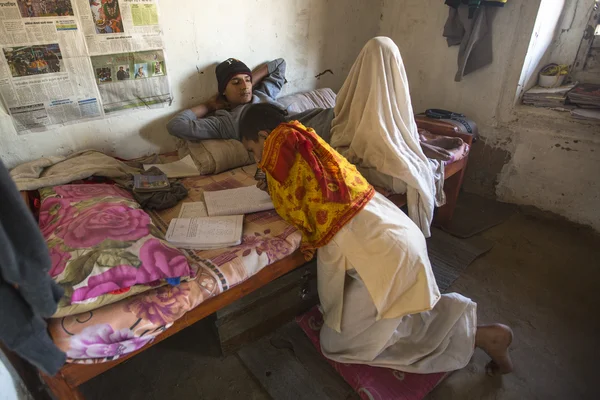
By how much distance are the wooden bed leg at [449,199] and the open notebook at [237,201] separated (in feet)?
4.11

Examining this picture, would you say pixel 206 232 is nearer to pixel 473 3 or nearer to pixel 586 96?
pixel 473 3

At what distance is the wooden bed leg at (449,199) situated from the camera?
2.10 m

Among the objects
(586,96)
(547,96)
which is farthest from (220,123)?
(586,96)

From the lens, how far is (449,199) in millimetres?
2168

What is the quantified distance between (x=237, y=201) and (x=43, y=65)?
1029mm

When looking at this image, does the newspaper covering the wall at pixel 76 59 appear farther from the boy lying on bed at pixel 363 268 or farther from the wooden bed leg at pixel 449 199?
the wooden bed leg at pixel 449 199

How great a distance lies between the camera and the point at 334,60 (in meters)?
2.61

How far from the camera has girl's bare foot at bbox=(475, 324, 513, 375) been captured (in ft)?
4.13

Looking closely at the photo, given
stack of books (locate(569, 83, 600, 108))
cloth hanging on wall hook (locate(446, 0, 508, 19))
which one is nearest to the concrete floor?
stack of books (locate(569, 83, 600, 108))

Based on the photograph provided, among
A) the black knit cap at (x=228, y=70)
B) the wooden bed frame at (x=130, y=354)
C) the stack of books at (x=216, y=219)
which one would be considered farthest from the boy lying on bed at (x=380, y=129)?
A: the stack of books at (x=216, y=219)

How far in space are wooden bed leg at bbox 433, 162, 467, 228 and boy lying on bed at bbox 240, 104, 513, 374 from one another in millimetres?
985

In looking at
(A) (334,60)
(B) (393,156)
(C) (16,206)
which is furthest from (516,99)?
(C) (16,206)

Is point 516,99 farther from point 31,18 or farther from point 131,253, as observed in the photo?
point 31,18

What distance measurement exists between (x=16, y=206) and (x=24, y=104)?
1.26 metres
